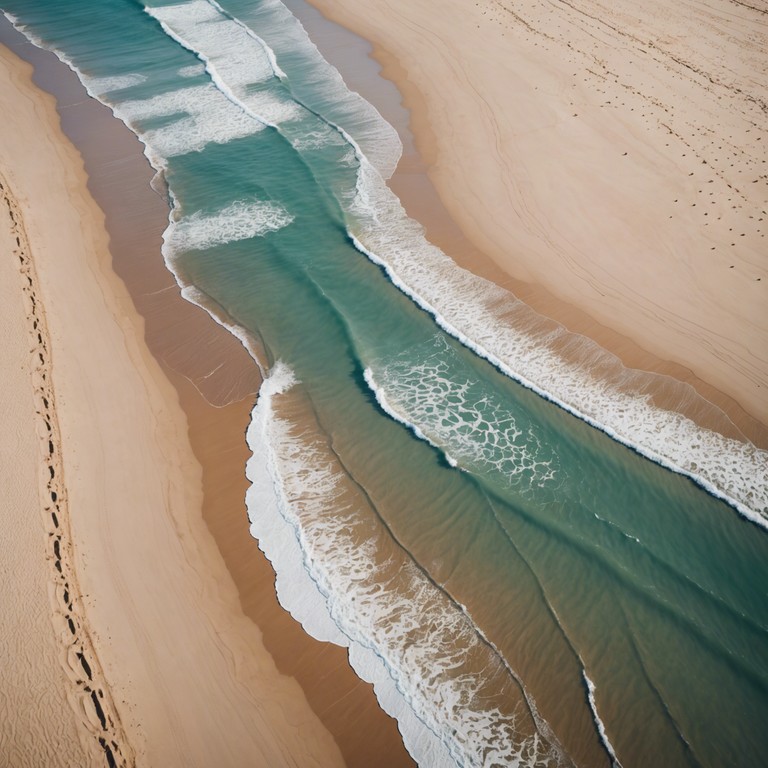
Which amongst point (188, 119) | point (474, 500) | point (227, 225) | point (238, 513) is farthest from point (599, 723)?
point (188, 119)

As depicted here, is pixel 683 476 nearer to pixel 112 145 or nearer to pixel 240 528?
pixel 240 528

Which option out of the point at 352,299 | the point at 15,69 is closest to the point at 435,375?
the point at 352,299

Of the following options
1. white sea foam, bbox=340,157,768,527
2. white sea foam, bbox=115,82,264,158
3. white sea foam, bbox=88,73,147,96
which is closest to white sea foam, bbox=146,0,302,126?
white sea foam, bbox=115,82,264,158

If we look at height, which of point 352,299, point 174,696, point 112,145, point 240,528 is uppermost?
point 112,145

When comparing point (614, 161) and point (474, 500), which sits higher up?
point (614, 161)

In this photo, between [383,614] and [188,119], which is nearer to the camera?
[383,614]

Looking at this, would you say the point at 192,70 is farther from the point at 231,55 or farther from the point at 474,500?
the point at 474,500

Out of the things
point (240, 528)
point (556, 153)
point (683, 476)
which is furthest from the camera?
point (556, 153)

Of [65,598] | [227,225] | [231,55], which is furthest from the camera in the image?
[231,55]
